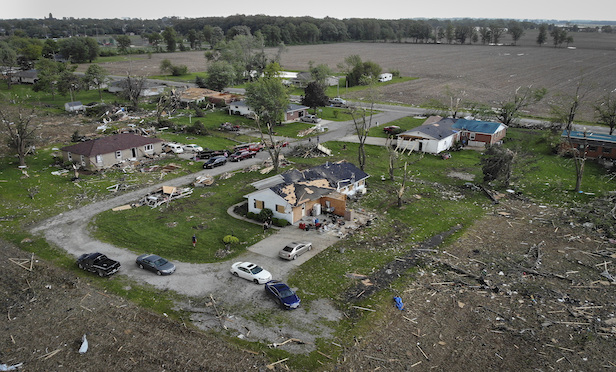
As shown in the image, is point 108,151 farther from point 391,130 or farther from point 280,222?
point 391,130

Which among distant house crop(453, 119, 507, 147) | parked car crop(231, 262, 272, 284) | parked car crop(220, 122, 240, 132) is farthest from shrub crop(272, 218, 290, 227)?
distant house crop(453, 119, 507, 147)

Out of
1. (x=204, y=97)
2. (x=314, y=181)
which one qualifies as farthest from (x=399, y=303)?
(x=204, y=97)

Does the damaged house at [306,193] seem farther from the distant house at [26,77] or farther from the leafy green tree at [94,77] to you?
the distant house at [26,77]

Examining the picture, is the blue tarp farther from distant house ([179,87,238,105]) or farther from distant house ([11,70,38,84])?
distant house ([11,70,38,84])

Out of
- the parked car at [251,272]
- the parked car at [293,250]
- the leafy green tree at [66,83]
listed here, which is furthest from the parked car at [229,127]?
the parked car at [251,272]

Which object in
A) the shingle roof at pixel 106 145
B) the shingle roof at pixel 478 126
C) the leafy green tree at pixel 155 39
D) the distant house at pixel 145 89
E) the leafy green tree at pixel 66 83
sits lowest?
the shingle roof at pixel 478 126

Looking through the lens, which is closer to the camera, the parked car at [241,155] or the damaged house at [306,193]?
the damaged house at [306,193]

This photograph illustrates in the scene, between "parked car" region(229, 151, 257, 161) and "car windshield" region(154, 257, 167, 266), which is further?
"parked car" region(229, 151, 257, 161)
